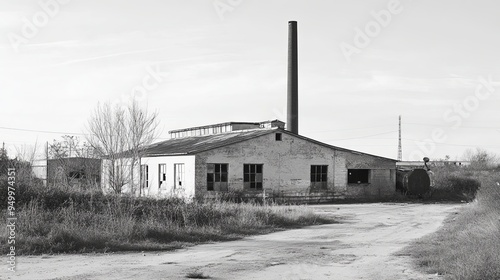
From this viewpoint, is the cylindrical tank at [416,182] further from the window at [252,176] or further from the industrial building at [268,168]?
the window at [252,176]

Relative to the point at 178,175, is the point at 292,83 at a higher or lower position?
higher

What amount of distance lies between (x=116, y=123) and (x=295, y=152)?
10522 millimetres

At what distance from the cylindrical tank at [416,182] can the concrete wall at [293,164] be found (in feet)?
2.70

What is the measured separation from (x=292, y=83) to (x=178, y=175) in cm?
1154

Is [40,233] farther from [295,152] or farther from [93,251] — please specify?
[295,152]

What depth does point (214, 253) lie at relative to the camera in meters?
12.7

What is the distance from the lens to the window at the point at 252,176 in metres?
31.4

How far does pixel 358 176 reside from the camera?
36.5m

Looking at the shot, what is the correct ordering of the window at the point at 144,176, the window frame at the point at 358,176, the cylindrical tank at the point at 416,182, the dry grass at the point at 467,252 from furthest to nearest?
the cylindrical tank at the point at 416,182 → the window frame at the point at 358,176 → the window at the point at 144,176 → the dry grass at the point at 467,252

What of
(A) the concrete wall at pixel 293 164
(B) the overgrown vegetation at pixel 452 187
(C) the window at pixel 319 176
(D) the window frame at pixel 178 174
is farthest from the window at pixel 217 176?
(B) the overgrown vegetation at pixel 452 187

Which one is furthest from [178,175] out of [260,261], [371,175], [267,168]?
[260,261]

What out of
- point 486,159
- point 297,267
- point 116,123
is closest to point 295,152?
point 116,123

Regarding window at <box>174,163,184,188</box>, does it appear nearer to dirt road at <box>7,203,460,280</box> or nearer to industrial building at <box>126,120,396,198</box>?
industrial building at <box>126,120,396,198</box>

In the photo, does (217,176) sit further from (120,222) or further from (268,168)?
(120,222)
